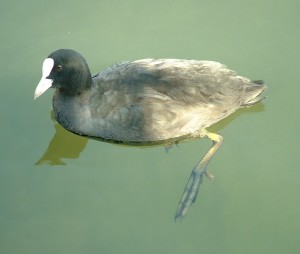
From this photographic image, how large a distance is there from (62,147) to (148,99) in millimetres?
873

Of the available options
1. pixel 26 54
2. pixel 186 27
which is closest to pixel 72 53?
pixel 26 54

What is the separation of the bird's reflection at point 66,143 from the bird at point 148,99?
5.7 inches

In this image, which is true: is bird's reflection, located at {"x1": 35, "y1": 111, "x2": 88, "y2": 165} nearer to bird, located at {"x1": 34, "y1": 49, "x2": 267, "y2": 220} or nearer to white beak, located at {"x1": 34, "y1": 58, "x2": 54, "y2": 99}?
bird, located at {"x1": 34, "y1": 49, "x2": 267, "y2": 220}

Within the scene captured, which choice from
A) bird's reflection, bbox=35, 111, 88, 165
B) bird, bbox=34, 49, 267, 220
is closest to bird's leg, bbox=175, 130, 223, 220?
bird, bbox=34, 49, 267, 220

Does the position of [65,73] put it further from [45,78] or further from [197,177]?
[197,177]

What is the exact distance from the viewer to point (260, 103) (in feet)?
15.5

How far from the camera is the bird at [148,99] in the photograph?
424 cm

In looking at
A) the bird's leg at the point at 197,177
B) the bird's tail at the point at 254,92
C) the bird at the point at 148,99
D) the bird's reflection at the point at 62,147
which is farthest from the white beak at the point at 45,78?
the bird's tail at the point at 254,92

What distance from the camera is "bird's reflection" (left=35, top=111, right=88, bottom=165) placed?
447 centimetres

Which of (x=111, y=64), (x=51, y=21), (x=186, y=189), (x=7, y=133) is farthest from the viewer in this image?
(x=51, y=21)

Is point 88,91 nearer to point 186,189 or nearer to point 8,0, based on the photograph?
point 186,189

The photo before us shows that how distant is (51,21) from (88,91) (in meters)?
1.39

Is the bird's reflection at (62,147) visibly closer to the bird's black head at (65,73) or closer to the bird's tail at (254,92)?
the bird's black head at (65,73)

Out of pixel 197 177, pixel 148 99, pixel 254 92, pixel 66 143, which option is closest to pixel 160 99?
pixel 148 99
